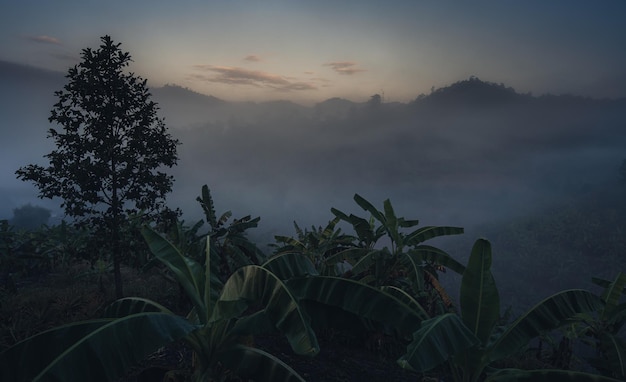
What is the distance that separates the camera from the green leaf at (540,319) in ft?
20.4

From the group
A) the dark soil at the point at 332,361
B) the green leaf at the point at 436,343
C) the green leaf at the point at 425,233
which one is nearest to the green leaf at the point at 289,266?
the green leaf at the point at 436,343

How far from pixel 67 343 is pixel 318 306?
407 cm

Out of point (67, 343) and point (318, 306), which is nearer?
point (67, 343)

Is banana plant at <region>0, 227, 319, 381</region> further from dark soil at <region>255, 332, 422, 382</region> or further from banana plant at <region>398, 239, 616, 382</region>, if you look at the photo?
dark soil at <region>255, 332, 422, 382</region>

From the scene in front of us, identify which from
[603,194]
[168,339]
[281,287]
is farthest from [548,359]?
[603,194]

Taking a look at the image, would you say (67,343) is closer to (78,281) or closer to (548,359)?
(78,281)

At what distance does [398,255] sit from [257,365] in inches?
278

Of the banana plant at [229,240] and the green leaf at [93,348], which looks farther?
the banana plant at [229,240]

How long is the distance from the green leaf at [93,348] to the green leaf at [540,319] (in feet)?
17.0

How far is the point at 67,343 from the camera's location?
16.9 ft

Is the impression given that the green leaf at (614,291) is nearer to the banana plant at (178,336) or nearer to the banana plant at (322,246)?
the banana plant at (322,246)

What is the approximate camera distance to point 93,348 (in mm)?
4715

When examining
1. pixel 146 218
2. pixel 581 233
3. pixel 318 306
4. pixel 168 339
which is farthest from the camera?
pixel 581 233

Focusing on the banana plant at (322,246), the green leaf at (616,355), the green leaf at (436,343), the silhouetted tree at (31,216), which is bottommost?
the silhouetted tree at (31,216)
